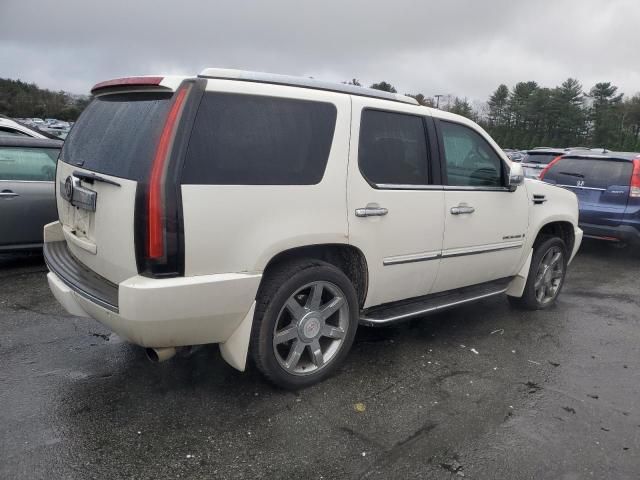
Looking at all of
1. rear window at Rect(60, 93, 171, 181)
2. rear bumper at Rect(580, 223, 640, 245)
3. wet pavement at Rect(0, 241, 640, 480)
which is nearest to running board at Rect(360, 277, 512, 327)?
wet pavement at Rect(0, 241, 640, 480)

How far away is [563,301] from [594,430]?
283cm

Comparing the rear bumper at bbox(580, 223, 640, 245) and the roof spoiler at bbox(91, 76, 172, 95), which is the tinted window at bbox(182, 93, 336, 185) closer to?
the roof spoiler at bbox(91, 76, 172, 95)

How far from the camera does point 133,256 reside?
265 cm

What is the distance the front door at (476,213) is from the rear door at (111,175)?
2.17 m

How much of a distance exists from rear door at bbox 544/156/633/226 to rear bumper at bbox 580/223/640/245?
0.23ft

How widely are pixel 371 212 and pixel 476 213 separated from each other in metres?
1.17

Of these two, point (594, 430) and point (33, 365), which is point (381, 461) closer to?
point (594, 430)

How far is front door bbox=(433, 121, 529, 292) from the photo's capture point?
12.9 ft

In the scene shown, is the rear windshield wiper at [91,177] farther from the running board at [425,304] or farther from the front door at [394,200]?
the running board at [425,304]

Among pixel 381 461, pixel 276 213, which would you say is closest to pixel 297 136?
pixel 276 213

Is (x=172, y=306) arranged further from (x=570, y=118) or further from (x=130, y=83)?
(x=570, y=118)

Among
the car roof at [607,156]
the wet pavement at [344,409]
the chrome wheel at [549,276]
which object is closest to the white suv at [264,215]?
the wet pavement at [344,409]

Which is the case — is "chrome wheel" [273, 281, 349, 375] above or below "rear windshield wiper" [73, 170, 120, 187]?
below

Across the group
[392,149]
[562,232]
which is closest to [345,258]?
[392,149]
